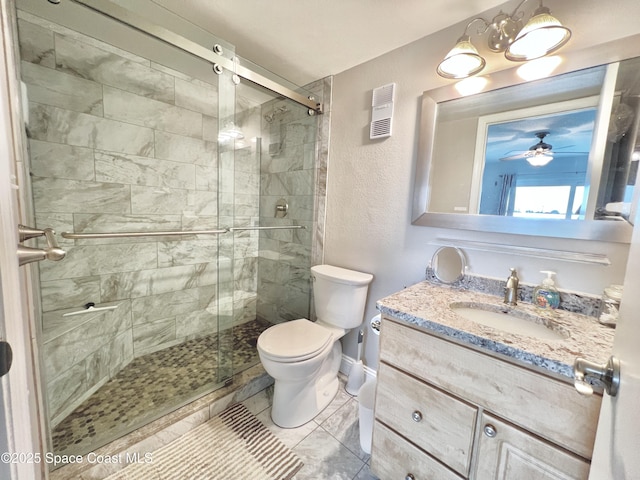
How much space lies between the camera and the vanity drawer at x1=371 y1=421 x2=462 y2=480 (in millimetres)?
924

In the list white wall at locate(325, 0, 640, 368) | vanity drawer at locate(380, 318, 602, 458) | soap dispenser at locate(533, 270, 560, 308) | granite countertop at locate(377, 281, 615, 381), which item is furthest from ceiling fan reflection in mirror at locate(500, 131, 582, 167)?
vanity drawer at locate(380, 318, 602, 458)

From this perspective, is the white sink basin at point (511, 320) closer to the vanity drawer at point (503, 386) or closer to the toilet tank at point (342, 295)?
the vanity drawer at point (503, 386)

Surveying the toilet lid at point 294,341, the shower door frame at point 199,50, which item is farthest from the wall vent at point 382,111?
the toilet lid at point 294,341

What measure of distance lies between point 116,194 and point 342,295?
5.62 feet

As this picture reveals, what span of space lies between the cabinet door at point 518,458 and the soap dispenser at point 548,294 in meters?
0.56

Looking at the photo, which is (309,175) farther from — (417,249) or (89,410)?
(89,410)

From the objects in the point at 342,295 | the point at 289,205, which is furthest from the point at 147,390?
the point at 289,205

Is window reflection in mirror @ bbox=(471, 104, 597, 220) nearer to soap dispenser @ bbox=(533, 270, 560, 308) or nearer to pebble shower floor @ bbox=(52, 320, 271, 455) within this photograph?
soap dispenser @ bbox=(533, 270, 560, 308)

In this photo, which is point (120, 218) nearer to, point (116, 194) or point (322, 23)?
point (116, 194)

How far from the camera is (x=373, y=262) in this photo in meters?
1.68

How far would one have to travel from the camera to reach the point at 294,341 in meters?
1.45

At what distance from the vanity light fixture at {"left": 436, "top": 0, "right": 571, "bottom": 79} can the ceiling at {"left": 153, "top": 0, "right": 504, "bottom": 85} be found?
11 centimetres

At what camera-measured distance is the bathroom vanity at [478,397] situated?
2.21ft

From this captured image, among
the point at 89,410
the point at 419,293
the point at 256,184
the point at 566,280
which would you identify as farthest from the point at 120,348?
the point at 566,280
